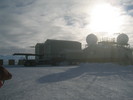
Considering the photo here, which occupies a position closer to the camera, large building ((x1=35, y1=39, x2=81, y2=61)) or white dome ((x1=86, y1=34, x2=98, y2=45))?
white dome ((x1=86, y1=34, x2=98, y2=45))

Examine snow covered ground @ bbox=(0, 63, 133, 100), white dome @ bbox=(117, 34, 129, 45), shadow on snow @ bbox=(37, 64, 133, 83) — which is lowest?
shadow on snow @ bbox=(37, 64, 133, 83)

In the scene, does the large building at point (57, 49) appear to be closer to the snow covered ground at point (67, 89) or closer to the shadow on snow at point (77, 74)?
the shadow on snow at point (77, 74)

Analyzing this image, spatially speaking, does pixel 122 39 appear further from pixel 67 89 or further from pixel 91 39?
pixel 67 89

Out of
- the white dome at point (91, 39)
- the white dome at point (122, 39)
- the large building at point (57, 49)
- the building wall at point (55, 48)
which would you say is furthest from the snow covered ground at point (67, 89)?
the building wall at point (55, 48)

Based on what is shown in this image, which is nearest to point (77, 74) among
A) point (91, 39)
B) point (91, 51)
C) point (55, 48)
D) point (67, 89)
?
point (67, 89)

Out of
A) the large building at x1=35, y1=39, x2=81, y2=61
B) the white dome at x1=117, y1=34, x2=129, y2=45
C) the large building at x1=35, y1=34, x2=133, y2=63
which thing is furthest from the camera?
the large building at x1=35, y1=39, x2=81, y2=61

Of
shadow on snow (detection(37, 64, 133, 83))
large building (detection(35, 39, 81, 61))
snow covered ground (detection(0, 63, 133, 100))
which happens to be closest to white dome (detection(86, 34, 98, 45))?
large building (detection(35, 39, 81, 61))

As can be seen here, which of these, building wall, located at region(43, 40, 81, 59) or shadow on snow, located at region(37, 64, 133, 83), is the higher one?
building wall, located at region(43, 40, 81, 59)

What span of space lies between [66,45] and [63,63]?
1053 cm

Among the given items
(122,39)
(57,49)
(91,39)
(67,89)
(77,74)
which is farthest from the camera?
(57,49)

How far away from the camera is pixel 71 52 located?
41594 mm

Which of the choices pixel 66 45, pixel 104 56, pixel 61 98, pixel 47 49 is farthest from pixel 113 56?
pixel 61 98

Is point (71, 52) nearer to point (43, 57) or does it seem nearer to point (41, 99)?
point (43, 57)

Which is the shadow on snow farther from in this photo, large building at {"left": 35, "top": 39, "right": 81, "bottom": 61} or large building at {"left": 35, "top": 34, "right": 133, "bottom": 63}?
large building at {"left": 35, "top": 39, "right": 81, "bottom": 61}
